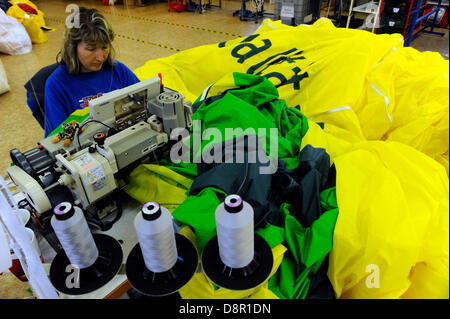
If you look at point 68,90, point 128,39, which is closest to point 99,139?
point 68,90

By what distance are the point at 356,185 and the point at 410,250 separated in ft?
0.73

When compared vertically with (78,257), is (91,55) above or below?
above

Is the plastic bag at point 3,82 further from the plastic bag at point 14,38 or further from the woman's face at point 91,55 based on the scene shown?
the woman's face at point 91,55

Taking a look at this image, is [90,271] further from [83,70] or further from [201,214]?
[83,70]

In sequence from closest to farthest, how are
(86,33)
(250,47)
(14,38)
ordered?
(86,33)
(250,47)
(14,38)

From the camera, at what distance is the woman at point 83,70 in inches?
54.5

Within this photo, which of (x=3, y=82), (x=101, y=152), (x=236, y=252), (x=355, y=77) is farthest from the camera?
(x=3, y=82)

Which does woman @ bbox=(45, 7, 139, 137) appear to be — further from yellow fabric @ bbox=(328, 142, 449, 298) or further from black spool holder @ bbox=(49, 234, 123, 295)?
yellow fabric @ bbox=(328, 142, 449, 298)

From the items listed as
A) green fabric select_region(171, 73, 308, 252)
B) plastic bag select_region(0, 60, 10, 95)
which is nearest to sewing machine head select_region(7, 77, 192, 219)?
green fabric select_region(171, 73, 308, 252)

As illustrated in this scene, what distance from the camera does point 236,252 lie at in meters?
0.70

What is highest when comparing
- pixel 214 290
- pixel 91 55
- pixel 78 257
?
pixel 91 55

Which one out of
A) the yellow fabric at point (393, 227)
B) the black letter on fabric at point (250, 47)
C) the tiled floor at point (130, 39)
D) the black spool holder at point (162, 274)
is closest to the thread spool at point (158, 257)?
the black spool holder at point (162, 274)

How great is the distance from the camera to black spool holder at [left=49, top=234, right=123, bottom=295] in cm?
75

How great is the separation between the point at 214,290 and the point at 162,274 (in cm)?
14
